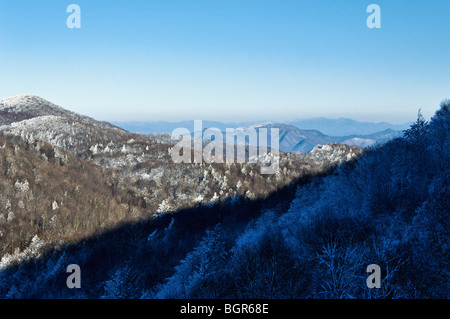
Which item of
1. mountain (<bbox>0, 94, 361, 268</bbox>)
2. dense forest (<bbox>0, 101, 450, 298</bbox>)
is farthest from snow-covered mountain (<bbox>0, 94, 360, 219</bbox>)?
dense forest (<bbox>0, 101, 450, 298</bbox>)

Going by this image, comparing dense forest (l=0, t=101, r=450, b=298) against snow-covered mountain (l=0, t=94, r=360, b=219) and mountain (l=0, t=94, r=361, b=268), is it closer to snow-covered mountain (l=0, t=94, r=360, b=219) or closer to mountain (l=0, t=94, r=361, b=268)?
mountain (l=0, t=94, r=361, b=268)

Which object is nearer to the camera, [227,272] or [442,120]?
[227,272]

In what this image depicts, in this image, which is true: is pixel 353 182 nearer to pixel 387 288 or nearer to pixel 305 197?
pixel 305 197

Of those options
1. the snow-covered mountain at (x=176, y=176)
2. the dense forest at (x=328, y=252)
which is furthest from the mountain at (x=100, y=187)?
the dense forest at (x=328, y=252)

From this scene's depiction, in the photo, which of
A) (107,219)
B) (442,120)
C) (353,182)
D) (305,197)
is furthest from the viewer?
(107,219)

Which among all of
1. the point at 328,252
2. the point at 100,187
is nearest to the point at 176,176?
the point at 100,187

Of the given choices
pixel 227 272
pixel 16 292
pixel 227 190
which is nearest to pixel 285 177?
pixel 227 190

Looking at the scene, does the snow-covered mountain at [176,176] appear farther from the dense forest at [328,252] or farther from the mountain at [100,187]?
the dense forest at [328,252]

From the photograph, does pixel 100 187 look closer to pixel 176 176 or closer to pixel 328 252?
pixel 176 176

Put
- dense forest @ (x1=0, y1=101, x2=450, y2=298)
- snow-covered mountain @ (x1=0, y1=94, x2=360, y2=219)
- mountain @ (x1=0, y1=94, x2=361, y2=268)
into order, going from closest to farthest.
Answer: dense forest @ (x1=0, y1=101, x2=450, y2=298)
mountain @ (x1=0, y1=94, x2=361, y2=268)
snow-covered mountain @ (x1=0, y1=94, x2=360, y2=219)
